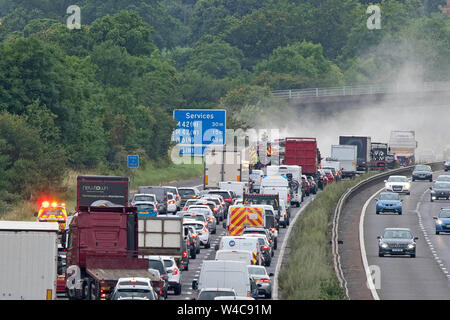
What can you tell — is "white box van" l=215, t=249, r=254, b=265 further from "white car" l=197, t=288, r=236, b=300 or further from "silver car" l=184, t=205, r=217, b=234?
"silver car" l=184, t=205, r=217, b=234

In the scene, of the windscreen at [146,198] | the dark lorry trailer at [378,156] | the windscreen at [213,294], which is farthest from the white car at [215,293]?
the dark lorry trailer at [378,156]

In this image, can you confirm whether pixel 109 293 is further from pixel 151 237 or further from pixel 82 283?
pixel 151 237

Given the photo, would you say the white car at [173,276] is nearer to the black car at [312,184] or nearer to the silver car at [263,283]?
the silver car at [263,283]

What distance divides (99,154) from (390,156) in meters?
28.1

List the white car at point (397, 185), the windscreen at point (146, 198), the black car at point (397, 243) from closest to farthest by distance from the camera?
1. the black car at point (397, 243)
2. the windscreen at point (146, 198)
3. the white car at point (397, 185)

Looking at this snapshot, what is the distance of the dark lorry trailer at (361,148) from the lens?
10488 centimetres

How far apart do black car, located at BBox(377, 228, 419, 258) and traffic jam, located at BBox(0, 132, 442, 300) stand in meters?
0.05

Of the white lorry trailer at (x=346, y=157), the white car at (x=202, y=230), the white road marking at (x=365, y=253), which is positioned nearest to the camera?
the white road marking at (x=365, y=253)

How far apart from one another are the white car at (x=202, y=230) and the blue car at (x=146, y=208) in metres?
5.42

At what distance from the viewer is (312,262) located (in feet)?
145

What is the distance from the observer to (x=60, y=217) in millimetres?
56500

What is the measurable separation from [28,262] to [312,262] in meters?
14.6

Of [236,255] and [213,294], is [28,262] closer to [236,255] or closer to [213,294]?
[213,294]
